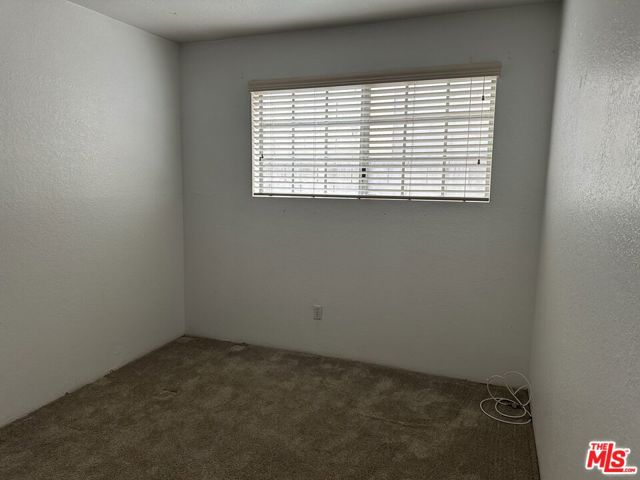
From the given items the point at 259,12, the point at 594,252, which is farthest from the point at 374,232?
the point at 594,252

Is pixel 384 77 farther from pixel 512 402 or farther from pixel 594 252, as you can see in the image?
pixel 512 402

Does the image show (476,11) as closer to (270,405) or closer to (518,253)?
(518,253)

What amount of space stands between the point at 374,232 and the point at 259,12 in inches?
65.5

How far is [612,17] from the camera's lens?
1317mm

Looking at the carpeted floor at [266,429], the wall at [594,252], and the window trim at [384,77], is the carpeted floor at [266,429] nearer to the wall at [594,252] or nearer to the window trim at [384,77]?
the wall at [594,252]

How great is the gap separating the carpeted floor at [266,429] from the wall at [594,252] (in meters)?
0.45

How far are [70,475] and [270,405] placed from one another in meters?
1.09

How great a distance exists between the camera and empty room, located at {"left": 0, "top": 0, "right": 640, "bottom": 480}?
227 cm

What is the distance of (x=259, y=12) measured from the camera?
2908mm

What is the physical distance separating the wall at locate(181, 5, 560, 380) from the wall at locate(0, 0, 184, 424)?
0.30 m

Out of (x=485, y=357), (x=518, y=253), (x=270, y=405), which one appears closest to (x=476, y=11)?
(x=518, y=253)

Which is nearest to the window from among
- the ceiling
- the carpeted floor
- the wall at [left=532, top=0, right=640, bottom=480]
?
the ceiling

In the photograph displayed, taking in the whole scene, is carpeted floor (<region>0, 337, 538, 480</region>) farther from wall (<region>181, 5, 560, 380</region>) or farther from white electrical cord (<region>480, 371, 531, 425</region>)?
wall (<region>181, 5, 560, 380</region>)

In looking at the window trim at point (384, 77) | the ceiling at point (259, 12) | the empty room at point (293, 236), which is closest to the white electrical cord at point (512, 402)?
the empty room at point (293, 236)
